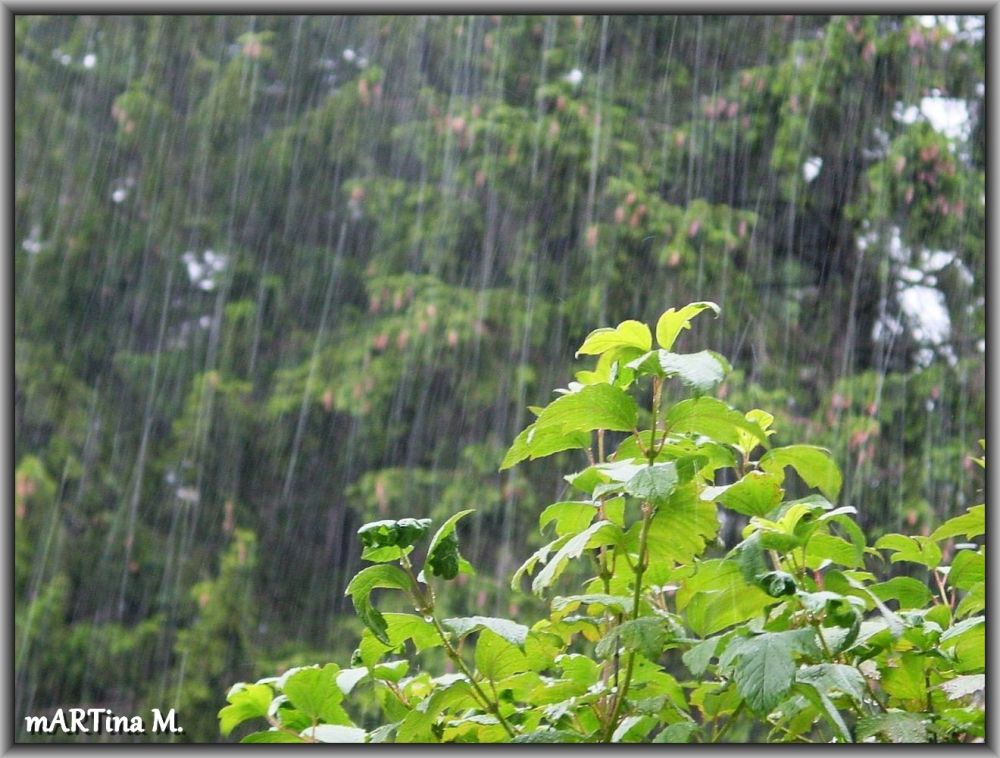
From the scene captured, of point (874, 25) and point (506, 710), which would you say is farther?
point (874, 25)

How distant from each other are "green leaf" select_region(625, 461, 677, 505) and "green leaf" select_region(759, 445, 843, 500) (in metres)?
0.17

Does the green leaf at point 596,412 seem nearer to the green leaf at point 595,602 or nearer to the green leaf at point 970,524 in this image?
the green leaf at point 595,602

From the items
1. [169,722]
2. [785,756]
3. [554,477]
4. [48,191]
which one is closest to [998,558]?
[785,756]

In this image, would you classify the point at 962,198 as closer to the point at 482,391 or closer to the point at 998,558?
the point at 482,391

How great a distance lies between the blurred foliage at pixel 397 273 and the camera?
4.76 metres

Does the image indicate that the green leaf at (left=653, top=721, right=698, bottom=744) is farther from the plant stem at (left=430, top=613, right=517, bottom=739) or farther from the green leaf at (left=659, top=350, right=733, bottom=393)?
the green leaf at (left=659, top=350, right=733, bottom=393)

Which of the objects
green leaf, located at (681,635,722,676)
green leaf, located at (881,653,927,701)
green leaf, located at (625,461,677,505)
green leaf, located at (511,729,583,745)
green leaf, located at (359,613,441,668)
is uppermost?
green leaf, located at (625,461,677,505)

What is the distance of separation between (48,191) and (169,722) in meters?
4.90

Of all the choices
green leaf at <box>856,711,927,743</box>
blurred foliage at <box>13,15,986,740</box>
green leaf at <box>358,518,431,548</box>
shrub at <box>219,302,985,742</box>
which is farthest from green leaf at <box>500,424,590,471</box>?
blurred foliage at <box>13,15,986,740</box>

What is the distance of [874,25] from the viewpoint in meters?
4.89

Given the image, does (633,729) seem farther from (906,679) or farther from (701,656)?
(906,679)

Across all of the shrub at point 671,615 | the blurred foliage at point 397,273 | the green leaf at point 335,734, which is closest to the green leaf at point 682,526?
the shrub at point 671,615

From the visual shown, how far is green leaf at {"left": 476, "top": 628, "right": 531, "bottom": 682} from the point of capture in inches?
36.3

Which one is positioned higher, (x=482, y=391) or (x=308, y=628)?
(x=482, y=391)
